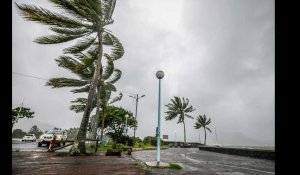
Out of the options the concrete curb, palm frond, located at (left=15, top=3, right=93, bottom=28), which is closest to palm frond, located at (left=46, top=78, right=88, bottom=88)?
palm frond, located at (left=15, top=3, right=93, bottom=28)

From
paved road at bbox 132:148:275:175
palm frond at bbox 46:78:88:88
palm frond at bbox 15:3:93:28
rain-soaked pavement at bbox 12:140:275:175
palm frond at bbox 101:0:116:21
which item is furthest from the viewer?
palm frond at bbox 46:78:88:88

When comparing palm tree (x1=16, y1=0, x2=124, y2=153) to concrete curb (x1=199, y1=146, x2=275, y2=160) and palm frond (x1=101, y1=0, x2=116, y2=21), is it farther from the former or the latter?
concrete curb (x1=199, y1=146, x2=275, y2=160)

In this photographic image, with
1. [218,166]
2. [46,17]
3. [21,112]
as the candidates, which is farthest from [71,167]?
[21,112]

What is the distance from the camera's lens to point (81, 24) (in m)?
14.2

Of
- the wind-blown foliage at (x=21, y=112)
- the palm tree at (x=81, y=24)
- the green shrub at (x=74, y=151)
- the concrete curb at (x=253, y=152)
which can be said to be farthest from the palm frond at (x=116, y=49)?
the wind-blown foliage at (x=21, y=112)

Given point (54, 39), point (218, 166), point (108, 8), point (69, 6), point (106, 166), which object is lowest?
point (218, 166)

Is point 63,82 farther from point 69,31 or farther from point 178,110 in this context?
point 178,110

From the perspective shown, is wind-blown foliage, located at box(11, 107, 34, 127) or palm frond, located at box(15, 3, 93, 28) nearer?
palm frond, located at box(15, 3, 93, 28)

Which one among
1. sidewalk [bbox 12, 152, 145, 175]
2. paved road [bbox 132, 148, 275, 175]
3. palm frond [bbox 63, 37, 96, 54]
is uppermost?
palm frond [bbox 63, 37, 96, 54]

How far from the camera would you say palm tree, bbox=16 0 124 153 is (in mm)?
12164
